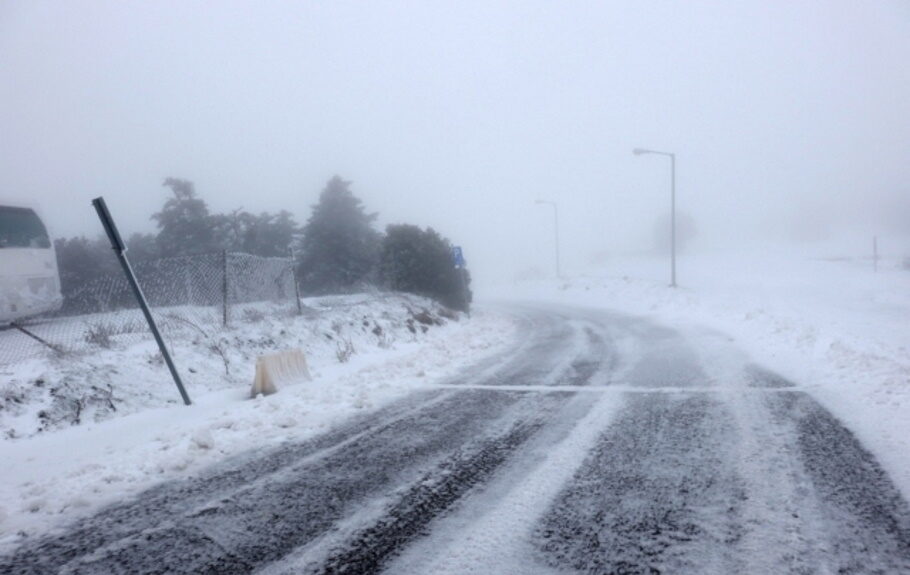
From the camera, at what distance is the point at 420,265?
76.6 ft

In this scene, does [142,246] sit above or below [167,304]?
above

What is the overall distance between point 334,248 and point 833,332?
2851 cm

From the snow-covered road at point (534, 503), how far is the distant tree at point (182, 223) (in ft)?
104

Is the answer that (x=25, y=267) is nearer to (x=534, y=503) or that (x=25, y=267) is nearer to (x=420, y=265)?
(x=534, y=503)

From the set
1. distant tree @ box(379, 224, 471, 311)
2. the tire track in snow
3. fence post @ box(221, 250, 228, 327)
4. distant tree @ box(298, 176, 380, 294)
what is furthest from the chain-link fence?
distant tree @ box(298, 176, 380, 294)

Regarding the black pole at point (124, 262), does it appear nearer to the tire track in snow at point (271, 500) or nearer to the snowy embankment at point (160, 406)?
the snowy embankment at point (160, 406)

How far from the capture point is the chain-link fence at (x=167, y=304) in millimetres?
8781

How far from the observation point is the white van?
460 inches

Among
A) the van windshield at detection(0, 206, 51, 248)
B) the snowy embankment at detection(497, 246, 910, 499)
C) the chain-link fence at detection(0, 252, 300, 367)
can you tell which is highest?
the van windshield at detection(0, 206, 51, 248)

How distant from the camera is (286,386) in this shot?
8367mm

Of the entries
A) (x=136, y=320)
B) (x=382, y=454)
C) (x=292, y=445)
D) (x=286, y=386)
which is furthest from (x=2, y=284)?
(x=382, y=454)

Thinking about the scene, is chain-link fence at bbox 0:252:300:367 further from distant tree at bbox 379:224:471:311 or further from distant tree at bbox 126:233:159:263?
distant tree at bbox 126:233:159:263

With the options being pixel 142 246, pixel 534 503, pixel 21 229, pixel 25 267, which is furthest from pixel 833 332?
pixel 142 246

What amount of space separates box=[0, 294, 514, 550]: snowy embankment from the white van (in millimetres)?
4999
